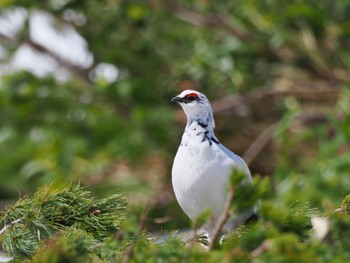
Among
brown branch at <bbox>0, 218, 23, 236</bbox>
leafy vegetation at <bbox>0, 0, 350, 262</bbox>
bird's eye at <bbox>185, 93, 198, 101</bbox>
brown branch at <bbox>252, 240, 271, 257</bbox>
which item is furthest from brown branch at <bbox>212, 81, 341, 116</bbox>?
brown branch at <bbox>252, 240, 271, 257</bbox>

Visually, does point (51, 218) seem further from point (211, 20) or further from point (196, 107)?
point (211, 20)

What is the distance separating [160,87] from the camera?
25.1 feet

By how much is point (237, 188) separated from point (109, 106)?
5943 millimetres

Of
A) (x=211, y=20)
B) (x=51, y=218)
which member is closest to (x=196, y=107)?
(x=51, y=218)

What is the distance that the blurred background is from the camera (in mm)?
6965

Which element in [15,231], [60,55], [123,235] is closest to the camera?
[123,235]

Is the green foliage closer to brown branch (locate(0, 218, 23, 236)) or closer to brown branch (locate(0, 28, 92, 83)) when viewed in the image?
brown branch (locate(0, 218, 23, 236))

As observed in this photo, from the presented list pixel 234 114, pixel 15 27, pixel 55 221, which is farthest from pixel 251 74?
pixel 55 221

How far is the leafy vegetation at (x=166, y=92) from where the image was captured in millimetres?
6785

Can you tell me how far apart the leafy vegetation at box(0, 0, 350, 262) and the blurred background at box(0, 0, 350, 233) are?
0.04 feet

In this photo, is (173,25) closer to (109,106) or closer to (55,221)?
(109,106)

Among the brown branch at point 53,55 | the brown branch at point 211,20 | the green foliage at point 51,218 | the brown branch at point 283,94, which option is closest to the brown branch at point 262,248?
the green foliage at point 51,218

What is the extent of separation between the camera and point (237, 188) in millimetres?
1969

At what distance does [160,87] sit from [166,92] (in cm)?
8
